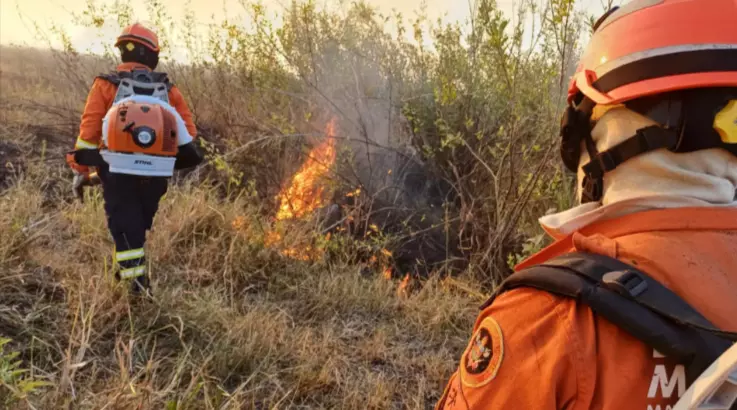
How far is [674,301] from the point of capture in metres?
0.91

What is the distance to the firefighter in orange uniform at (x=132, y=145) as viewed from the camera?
3.36 metres

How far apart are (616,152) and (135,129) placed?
118 inches

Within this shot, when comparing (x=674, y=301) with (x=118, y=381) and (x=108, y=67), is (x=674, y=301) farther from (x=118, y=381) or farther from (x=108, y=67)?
(x=108, y=67)

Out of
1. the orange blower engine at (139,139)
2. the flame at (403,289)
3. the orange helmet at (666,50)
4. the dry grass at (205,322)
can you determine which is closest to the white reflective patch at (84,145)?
the orange blower engine at (139,139)

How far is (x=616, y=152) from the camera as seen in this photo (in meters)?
1.10

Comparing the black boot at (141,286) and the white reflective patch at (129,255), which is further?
the white reflective patch at (129,255)

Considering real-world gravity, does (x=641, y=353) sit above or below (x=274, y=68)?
below

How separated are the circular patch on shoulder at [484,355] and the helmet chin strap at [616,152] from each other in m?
0.42

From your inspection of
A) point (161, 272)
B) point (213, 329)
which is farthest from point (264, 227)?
point (213, 329)

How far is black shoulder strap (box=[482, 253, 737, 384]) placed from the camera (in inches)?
34.8

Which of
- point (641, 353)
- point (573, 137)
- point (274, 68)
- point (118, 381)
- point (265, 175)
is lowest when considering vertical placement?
point (118, 381)

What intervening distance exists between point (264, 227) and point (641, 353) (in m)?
4.45

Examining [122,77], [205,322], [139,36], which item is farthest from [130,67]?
[205,322]

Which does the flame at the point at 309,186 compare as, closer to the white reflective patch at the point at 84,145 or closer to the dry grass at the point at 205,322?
the dry grass at the point at 205,322
